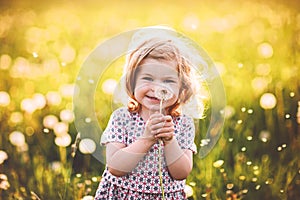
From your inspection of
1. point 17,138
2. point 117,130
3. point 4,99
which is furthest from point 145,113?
point 4,99

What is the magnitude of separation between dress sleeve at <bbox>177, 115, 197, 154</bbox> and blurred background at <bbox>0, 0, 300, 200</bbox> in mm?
178

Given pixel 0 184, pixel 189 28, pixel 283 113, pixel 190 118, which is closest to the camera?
pixel 190 118

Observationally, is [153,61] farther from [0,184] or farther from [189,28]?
[189,28]

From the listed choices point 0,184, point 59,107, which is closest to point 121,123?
point 0,184

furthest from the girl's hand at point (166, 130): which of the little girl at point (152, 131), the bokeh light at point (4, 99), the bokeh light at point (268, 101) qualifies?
the bokeh light at point (4, 99)

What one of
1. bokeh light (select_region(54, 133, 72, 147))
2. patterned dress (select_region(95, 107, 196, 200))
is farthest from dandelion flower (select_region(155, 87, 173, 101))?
bokeh light (select_region(54, 133, 72, 147))

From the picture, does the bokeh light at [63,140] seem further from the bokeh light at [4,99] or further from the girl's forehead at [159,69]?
the girl's forehead at [159,69]

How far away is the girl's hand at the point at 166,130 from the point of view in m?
1.28

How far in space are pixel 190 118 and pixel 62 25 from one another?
61.4 inches

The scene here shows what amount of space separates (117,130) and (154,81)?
146mm

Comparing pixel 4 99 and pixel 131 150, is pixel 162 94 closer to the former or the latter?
pixel 131 150

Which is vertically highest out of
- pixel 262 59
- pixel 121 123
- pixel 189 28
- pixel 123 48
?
pixel 189 28

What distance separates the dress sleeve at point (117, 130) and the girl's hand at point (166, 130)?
4.9 inches

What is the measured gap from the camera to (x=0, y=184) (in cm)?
177
